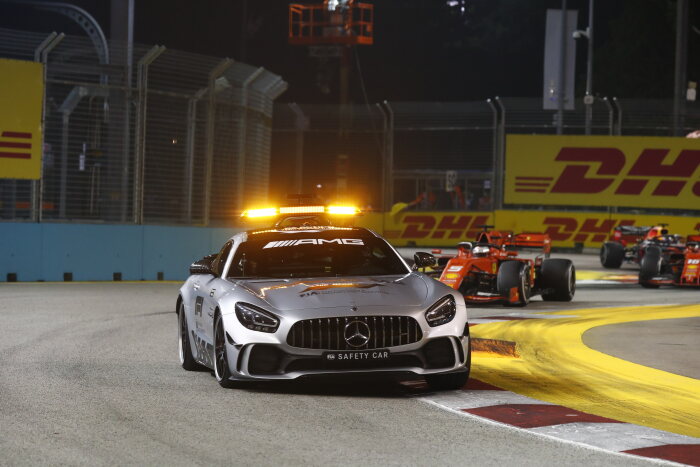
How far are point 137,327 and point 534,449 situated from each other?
7.66m

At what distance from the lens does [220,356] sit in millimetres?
8797

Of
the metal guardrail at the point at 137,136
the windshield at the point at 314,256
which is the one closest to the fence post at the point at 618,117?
the metal guardrail at the point at 137,136

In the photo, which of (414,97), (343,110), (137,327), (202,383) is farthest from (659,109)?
(414,97)

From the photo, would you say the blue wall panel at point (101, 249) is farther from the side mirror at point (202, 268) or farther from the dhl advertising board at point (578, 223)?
the dhl advertising board at point (578, 223)

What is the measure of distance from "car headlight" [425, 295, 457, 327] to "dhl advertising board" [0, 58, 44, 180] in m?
13.7

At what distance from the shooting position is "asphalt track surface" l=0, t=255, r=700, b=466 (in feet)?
20.9

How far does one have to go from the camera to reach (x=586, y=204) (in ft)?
112

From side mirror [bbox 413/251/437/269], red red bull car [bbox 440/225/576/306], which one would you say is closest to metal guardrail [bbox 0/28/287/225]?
red red bull car [bbox 440/225/576/306]

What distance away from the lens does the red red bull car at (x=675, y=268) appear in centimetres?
2227

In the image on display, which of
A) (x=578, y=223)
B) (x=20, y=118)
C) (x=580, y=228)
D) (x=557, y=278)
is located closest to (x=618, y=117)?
(x=578, y=223)

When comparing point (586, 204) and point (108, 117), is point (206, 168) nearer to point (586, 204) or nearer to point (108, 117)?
point (108, 117)

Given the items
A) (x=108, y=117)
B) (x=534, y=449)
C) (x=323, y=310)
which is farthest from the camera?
(x=108, y=117)

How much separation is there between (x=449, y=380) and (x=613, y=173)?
26401 mm

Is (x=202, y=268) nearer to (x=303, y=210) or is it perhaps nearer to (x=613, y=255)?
(x=303, y=210)
